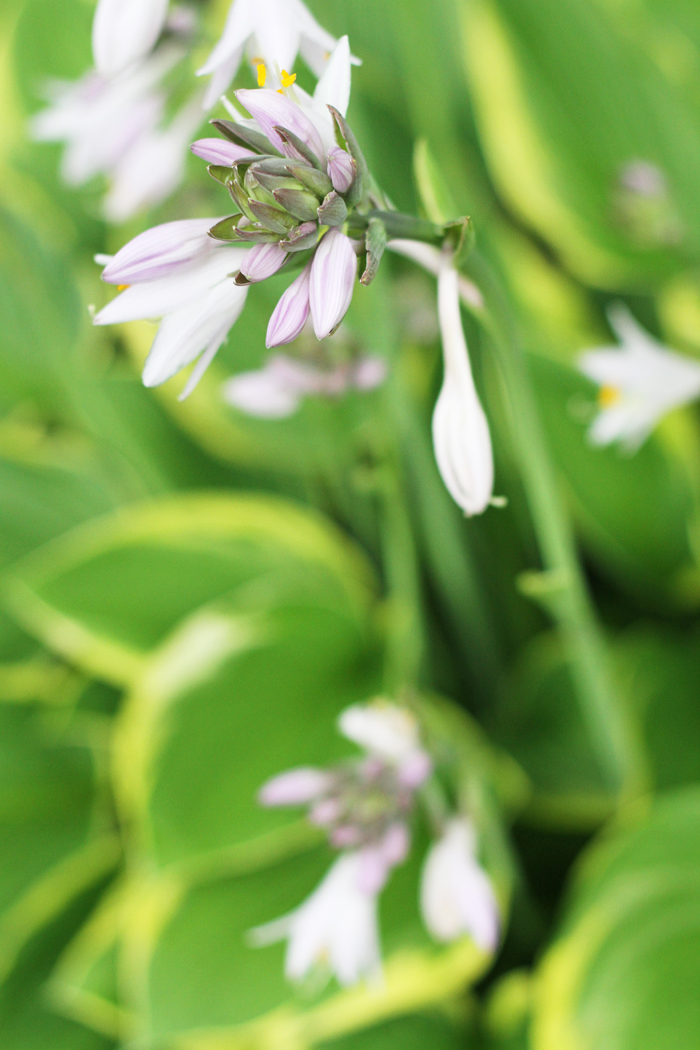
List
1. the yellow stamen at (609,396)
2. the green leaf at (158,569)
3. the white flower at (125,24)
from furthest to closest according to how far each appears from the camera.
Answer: the green leaf at (158,569)
the yellow stamen at (609,396)
the white flower at (125,24)

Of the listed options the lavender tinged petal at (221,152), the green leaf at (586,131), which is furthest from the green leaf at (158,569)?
the lavender tinged petal at (221,152)

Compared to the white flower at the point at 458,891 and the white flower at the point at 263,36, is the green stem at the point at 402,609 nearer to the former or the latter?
the white flower at the point at 458,891

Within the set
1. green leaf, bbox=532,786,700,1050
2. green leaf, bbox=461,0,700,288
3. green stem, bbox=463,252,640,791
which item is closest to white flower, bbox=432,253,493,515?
green stem, bbox=463,252,640,791

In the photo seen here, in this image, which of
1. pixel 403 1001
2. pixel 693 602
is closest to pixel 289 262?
pixel 403 1001

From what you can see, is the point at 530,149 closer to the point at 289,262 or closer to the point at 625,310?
the point at 625,310

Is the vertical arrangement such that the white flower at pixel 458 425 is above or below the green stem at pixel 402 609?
above
